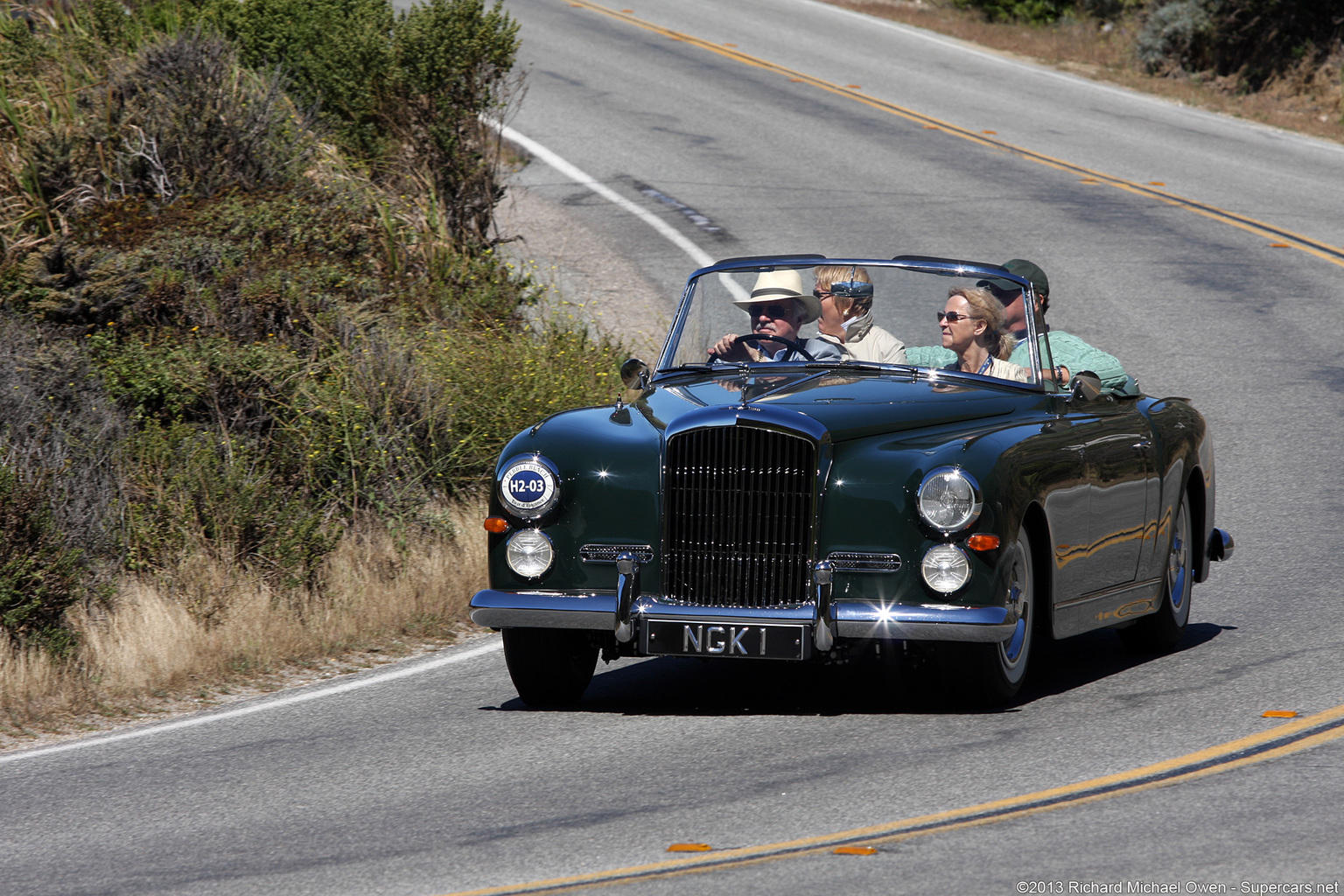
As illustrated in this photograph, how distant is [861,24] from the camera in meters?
35.8

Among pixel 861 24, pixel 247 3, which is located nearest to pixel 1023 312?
pixel 247 3

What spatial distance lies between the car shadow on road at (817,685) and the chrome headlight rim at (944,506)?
1.92 feet

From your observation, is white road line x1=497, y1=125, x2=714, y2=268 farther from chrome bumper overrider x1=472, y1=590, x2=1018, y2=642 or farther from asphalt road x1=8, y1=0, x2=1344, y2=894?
chrome bumper overrider x1=472, y1=590, x2=1018, y2=642

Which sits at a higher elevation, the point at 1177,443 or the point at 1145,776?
the point at 1177,443

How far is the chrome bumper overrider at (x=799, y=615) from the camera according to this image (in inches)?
255

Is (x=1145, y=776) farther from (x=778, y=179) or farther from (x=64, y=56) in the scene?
(x=778, y=179)

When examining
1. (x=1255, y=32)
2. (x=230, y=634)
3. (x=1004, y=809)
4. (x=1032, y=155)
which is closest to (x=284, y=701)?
(x=230, y=634)

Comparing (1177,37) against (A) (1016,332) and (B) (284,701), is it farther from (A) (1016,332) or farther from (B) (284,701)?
(B) (284,701)

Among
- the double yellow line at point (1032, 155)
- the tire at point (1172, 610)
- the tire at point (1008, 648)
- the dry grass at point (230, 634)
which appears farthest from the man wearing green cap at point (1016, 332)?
the double yellow line at point (1032, 155)

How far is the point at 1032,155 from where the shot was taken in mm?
24141

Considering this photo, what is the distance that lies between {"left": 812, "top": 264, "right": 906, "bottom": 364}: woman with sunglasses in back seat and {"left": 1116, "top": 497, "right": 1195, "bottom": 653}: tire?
1.64 meters

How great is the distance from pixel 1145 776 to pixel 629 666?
9.92 feet

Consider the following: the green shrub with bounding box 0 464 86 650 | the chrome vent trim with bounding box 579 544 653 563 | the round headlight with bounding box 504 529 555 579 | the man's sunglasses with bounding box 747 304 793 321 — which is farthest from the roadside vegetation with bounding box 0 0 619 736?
the man's sunglasses with bounding box 747 304 793 321

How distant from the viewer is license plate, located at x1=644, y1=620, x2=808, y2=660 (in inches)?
257
